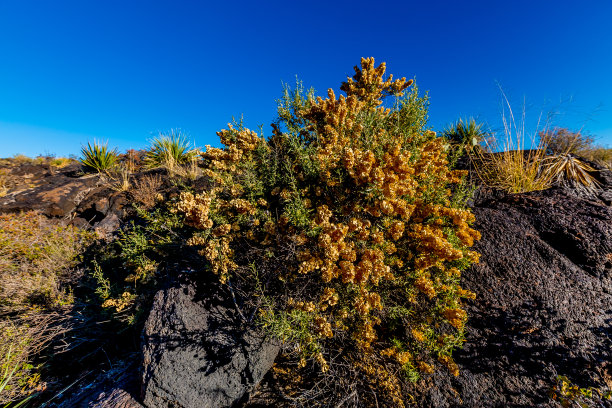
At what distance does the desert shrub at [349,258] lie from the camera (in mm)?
2256

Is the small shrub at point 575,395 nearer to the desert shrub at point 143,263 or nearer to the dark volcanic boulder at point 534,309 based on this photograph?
the dark volcanic boulder at point 534,309

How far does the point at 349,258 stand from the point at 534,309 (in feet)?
8.33

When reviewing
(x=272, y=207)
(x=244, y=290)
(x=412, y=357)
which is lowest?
(x=412, y=357)

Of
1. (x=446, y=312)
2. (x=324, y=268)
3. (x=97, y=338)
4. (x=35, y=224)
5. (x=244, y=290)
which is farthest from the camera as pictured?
(x=35, y=224)

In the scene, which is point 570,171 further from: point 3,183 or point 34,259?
point 3,183

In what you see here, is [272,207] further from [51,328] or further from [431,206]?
[51,328]

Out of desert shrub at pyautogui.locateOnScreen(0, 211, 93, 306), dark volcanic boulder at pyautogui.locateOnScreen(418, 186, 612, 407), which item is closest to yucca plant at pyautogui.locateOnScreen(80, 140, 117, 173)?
desert shrub at pyautogui.locateOnScreen(0, 211, 93, 306)

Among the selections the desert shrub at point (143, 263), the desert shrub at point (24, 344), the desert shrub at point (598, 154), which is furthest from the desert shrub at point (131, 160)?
the desert shrub at point (598, 154)

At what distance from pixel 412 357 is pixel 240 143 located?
3.48 m

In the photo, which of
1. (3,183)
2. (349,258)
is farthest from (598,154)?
(3,183)

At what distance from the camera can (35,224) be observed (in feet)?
17.0

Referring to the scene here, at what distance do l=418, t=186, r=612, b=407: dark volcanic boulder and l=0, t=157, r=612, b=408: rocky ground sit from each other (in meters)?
0.01

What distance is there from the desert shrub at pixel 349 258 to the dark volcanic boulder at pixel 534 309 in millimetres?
338

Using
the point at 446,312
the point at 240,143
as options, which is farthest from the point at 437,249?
the point at 240,143
